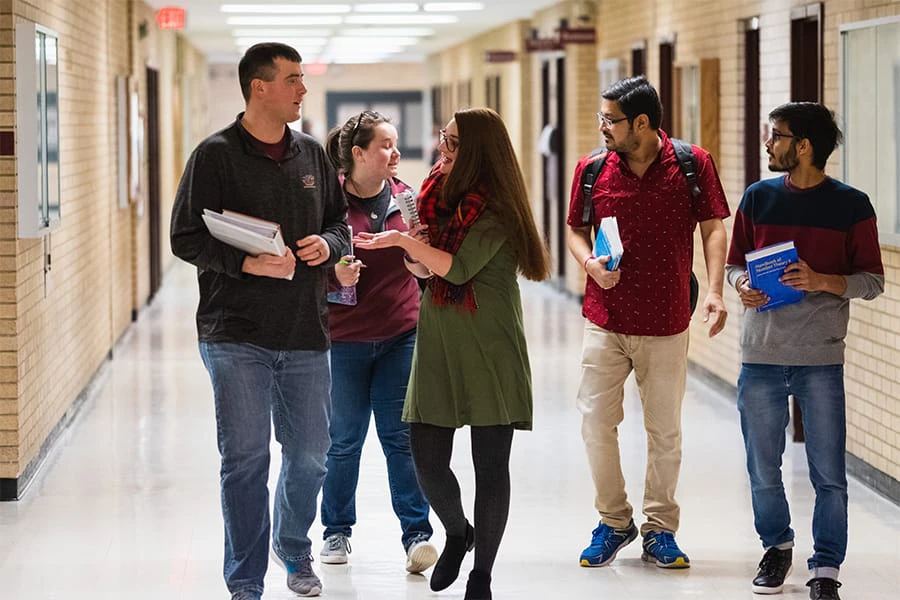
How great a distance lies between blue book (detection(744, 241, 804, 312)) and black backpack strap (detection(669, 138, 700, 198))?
46 cm

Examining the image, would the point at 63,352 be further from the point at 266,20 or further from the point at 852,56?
the point at 266,20

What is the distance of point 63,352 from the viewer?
8.23 meters

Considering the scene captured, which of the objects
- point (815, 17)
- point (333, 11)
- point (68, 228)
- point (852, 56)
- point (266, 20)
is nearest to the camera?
point (852, 56)

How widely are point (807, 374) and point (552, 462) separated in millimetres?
2677

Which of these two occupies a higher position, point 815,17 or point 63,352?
point 815,17

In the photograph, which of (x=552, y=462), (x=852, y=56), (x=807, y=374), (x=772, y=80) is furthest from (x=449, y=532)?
(x=772, y=80)

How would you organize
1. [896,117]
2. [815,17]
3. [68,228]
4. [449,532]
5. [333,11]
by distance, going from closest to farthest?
[449,532] < [896,117] < [815,17] < [68,228] < [333,11]

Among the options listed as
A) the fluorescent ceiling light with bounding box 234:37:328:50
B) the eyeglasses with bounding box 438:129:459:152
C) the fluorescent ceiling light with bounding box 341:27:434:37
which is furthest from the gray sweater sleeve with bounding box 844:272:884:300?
the fluorescent ceiling light with bounding box 234:37:328:50

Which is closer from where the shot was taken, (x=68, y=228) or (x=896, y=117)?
(x=896, y=117)

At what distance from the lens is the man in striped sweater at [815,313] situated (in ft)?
15.8

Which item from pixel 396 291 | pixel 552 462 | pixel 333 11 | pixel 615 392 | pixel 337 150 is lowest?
pixel 552 462

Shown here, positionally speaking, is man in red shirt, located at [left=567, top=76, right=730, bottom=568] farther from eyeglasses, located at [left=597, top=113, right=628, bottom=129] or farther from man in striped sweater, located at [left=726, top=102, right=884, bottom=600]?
man in striped sweater, located at [left=726, top=102, right=884, bottom=600]

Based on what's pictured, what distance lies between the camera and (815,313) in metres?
4.83

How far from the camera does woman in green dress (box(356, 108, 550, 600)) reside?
4.59 m
